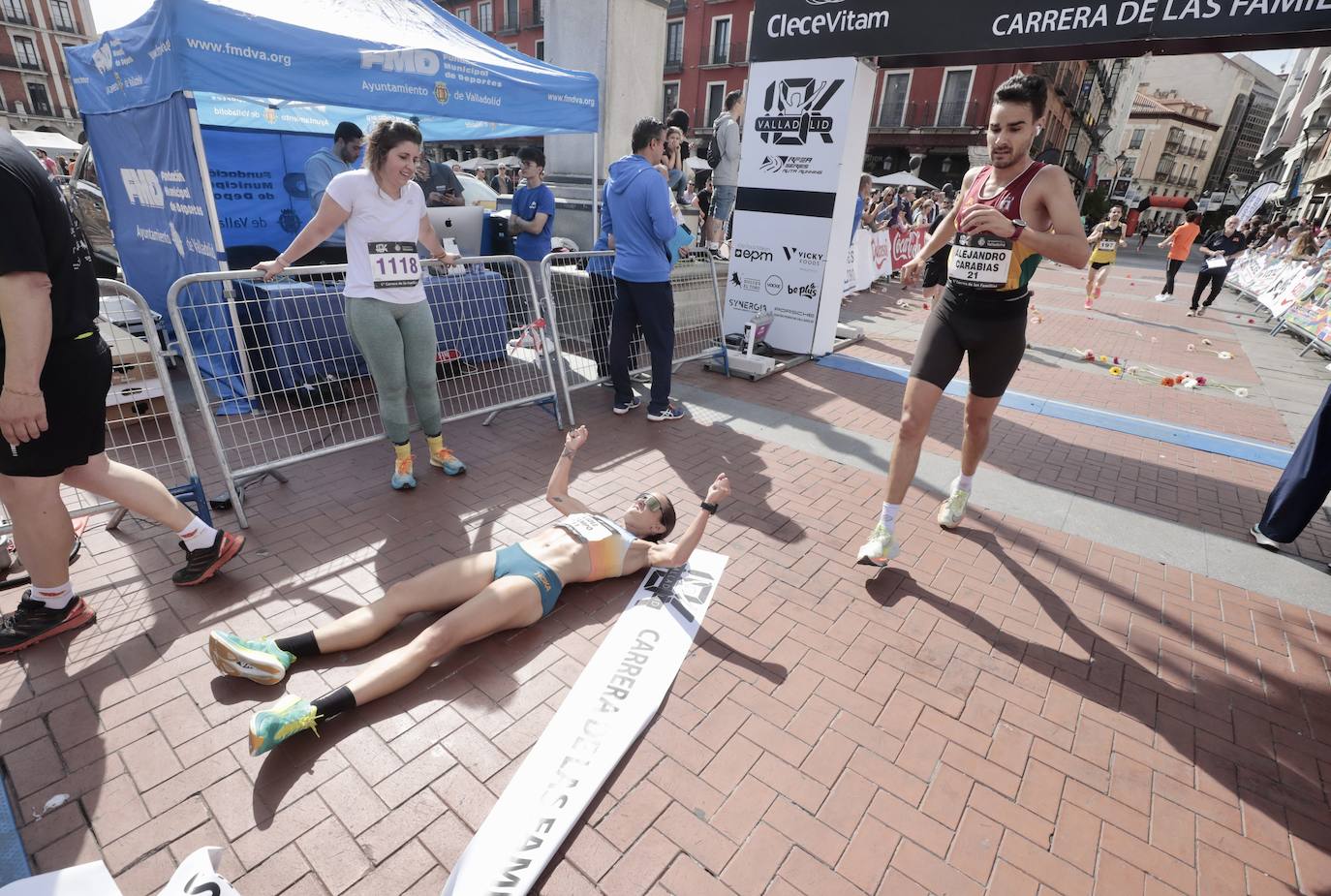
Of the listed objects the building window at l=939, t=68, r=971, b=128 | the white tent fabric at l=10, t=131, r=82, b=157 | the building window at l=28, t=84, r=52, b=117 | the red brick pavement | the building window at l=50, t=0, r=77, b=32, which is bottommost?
the red brick pavement

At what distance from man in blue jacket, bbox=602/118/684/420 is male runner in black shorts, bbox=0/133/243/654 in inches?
132

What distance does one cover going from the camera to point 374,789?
7.04ft

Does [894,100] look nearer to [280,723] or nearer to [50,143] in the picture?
[50,143]

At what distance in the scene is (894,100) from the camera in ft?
106

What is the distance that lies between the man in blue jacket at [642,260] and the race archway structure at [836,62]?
7.46 ft

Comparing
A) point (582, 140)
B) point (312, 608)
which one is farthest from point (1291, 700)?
point (582, 140)

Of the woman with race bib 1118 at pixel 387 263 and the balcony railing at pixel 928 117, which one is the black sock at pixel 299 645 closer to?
the woman with race bib 1118 at pixel 387 263

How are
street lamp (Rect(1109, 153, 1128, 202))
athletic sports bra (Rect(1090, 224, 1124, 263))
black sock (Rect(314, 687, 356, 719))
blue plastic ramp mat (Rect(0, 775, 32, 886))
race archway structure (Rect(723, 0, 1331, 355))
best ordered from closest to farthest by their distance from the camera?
blue plastic ramp mat (Rect(0, 775, 32, 886)) < black sock (Rect(314, 687, 356, 719)) < race archway structure (Rect(723, 0, 1331, 355)) < athletic sports bra (Rect(1090, 224, 1124, 263)) < street lamp (Rect(1109, 153, 1128, 202))

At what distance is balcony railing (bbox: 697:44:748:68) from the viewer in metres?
34.3

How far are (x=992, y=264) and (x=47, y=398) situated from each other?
4207 mm

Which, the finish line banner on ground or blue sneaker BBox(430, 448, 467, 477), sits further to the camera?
blue sneaker BBox(430, 448, 467, 477)

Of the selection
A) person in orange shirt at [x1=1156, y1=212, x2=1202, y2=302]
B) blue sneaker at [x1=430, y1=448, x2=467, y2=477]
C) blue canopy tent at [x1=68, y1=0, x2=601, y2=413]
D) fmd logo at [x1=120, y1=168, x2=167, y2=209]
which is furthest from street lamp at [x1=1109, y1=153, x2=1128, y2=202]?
fmd logo at [x1=120, y1=168, x2=167, y2=209]

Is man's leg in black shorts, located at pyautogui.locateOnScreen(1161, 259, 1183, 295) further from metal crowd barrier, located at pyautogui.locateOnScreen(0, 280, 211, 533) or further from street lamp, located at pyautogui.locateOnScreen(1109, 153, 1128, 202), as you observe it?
street lamp, located at pyautogui.locateOnScreen(1109, 153, 1128, 202)

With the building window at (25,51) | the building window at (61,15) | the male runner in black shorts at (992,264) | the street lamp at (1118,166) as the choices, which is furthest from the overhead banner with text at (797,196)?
the street lamp at (1118,166)
